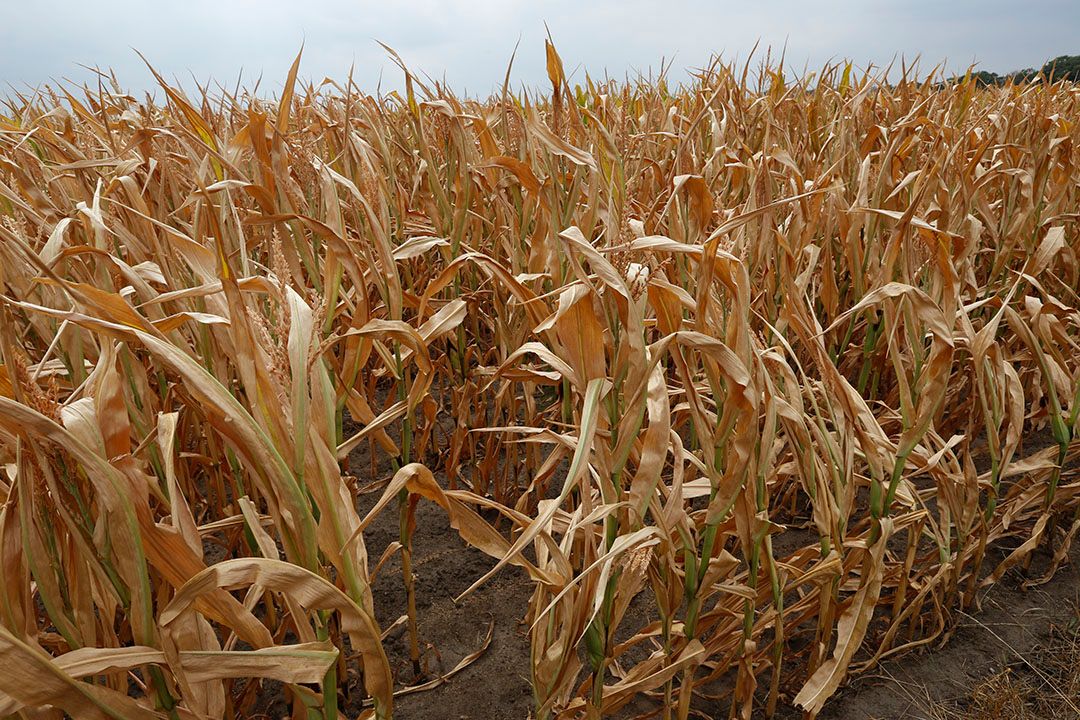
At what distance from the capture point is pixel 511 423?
1.43 m

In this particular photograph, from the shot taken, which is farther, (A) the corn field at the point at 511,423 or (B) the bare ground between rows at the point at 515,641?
(B) the bare ground between rows at the point at 515,641

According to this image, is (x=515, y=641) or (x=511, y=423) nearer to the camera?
(x=515, y=641)

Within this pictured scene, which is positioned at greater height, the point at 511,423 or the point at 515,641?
the point at 511,423

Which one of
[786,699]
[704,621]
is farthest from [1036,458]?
[704,621]

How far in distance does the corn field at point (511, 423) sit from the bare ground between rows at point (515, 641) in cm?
3

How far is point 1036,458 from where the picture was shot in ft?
3.96

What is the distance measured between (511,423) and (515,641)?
1.41 ft

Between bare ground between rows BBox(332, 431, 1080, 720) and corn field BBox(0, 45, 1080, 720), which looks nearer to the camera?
corn field BBox(0, 45, 1080, 720)

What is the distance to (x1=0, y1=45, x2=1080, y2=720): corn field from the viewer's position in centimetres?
56

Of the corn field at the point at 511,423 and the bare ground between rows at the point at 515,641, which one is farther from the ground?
the corn field at the point at 511,423

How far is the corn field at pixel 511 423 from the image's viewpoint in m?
0.56

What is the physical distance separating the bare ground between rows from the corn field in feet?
0.09

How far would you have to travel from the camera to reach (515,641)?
1171mm

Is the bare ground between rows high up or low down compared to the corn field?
down
